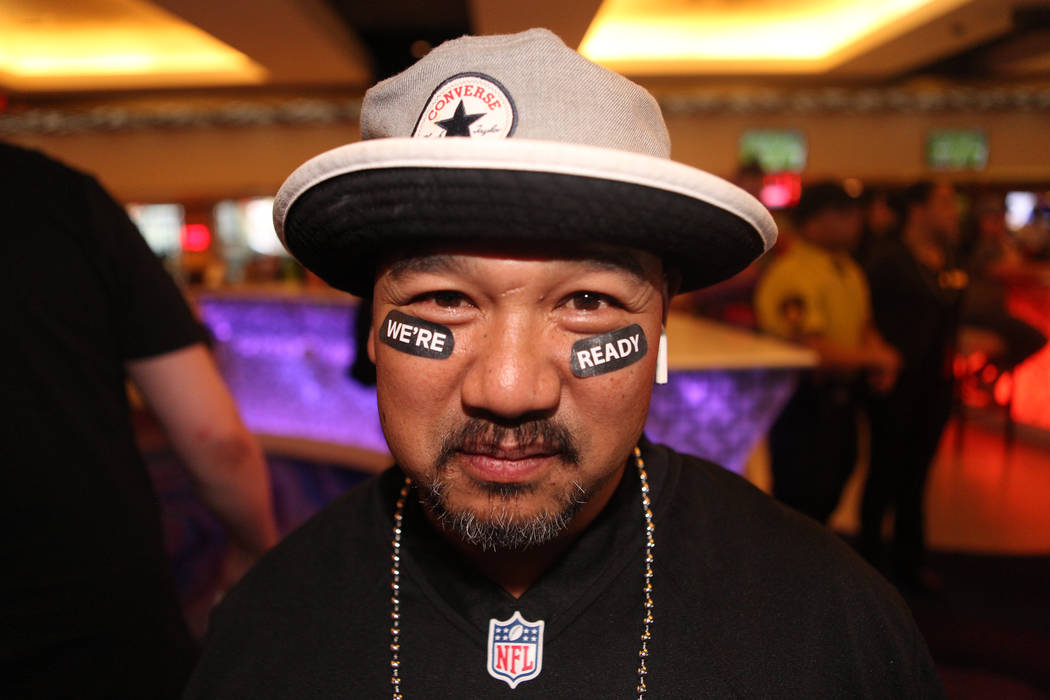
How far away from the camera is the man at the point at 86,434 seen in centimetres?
111

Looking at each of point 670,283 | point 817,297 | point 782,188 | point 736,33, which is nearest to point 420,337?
point 670,283

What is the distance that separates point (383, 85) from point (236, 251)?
8626 mm

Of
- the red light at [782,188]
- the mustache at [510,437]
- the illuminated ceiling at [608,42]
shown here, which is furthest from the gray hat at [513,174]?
the red light at [782,188]

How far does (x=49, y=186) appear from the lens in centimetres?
116

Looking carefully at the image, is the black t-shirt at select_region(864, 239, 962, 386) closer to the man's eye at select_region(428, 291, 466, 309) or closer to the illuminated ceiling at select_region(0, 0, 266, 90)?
the man's eye at select_region(428, 291, 466, 309)

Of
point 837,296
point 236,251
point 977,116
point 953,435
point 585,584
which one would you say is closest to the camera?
point 585,584

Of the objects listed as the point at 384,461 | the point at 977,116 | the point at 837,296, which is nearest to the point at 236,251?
the point at 384,461

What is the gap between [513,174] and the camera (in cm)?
71

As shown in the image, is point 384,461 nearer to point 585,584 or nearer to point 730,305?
point 730,305

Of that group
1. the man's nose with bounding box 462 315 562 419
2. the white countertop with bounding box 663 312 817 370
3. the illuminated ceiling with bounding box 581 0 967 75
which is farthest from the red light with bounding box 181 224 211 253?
the man's nose with bounding box 462 315 562 419

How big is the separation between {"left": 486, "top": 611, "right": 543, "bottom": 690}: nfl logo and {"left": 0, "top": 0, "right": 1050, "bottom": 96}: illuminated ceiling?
415 centimetres

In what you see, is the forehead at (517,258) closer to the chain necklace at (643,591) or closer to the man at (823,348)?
the chain necklace at (643,591)

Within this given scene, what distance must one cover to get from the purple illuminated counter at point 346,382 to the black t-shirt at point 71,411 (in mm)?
1824

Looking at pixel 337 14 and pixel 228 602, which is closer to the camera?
pixel 228 602
